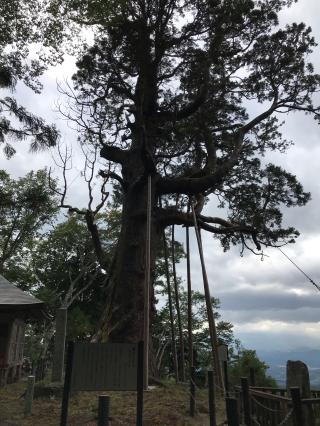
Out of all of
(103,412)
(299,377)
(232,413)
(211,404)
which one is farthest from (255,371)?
(232,413)

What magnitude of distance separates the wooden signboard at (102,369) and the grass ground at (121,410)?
1.13 m

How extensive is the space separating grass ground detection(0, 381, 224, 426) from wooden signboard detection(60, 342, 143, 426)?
44.6 inches

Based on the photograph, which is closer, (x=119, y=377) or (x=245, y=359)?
(x=119, y=377)

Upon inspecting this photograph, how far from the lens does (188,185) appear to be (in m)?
11.9

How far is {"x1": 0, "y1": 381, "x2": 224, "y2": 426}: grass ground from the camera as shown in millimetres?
6852

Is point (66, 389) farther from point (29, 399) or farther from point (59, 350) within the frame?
point (59, 350)

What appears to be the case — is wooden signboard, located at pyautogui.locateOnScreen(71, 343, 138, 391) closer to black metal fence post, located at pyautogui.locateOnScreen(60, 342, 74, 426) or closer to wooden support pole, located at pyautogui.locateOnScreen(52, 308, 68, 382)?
black metal fence post, located at pyautogui.locateOnScreen(60, 342, 74, 426)

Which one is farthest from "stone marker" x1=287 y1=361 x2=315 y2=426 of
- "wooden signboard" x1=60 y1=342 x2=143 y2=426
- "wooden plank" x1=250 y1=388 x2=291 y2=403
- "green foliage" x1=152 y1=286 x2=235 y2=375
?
"green foliage" x1=152 y1=286 x2=235 y2=375

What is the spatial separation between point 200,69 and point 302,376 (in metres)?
9.73

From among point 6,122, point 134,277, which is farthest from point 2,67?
point 134,277

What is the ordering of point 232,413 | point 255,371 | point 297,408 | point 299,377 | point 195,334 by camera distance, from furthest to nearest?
point 195,334, point 255,371, point 299,377, point 297,408, point 232,413

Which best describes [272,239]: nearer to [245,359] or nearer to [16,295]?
[245,359]

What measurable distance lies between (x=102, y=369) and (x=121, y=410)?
1.95 metres

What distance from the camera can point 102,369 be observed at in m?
5.95
